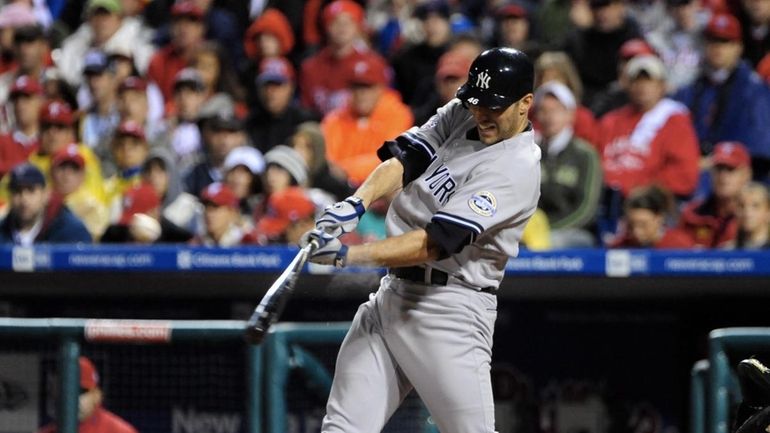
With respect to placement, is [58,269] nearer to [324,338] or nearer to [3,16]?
[324,338]

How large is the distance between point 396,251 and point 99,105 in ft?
17.9

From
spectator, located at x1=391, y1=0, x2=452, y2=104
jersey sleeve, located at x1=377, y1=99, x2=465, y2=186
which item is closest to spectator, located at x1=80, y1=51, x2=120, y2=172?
spectator, located at x1=391, y1=0, x2=452, y2=104

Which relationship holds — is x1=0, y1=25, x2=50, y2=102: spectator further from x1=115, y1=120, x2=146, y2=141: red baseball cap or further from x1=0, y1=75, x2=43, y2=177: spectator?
x1=115, y1=120, x2=146, y2=141: red baseball cap

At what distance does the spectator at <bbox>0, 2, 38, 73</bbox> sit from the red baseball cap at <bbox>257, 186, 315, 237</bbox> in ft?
10.8

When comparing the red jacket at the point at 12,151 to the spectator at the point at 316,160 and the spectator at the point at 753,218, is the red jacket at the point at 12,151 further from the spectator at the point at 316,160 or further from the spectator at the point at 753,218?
the spectator at the point at 753,218

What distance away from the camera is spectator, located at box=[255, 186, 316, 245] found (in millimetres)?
6742

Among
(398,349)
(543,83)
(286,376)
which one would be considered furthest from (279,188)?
(398,349)

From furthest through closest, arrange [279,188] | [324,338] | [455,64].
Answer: [455,64] → [279,188] → [324,338]

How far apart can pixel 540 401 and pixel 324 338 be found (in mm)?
1513

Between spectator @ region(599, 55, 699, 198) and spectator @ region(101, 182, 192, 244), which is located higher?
spectator @ region(599, 55, 699, 198)

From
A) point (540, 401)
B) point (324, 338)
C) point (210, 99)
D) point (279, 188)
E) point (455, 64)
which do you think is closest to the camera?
point (324, 338)

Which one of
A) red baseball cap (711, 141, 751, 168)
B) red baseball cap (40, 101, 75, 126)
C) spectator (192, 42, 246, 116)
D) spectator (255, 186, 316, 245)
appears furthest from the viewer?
spectator (192, 42, 246, 116)

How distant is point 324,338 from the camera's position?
5.07 m

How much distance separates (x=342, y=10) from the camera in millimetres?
8742
